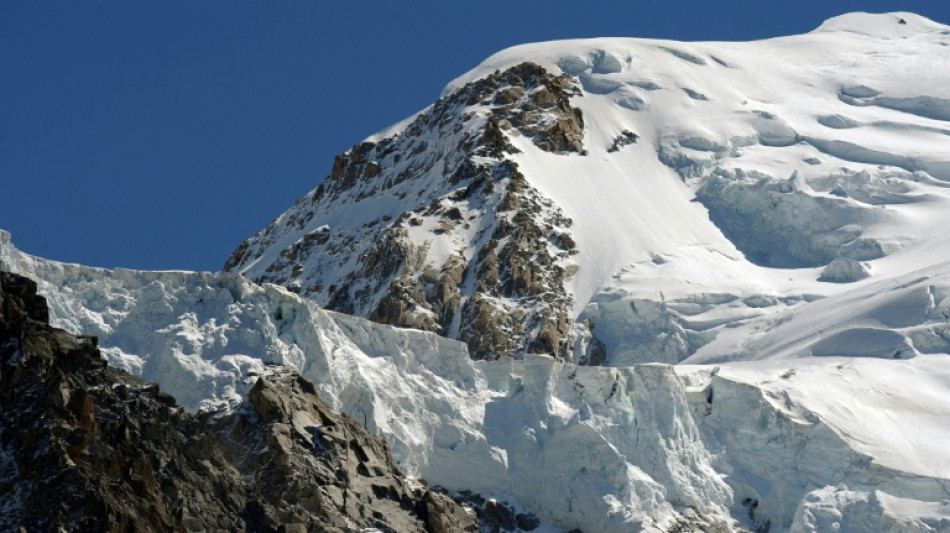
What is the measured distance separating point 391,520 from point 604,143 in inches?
3544

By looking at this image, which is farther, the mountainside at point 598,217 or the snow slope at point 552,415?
the mountainside at point 598,217

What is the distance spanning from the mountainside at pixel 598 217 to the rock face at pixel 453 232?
7.3 inches

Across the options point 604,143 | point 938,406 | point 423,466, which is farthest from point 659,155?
point 423,466

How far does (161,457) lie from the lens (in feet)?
295

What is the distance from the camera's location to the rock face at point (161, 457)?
3162 inches

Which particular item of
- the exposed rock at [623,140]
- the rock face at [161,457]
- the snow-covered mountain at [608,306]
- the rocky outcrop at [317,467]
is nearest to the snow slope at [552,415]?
the snow-covered mountain at [608,306]

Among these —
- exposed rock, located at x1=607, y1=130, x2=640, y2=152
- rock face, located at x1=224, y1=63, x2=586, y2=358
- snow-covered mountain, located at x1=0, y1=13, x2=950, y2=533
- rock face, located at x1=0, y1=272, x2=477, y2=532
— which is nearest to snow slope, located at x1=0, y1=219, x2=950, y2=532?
snow-covered mountain, located at x1=0, y1=13, x2=950, y2=533

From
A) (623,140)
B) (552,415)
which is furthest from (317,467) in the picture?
(623,140)

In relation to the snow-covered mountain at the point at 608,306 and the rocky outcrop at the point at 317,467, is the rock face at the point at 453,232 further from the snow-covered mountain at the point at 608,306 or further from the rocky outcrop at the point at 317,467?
the rocky outcrop at the point at 317,467

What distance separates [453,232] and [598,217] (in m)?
13.0

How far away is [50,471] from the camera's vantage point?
263 ft

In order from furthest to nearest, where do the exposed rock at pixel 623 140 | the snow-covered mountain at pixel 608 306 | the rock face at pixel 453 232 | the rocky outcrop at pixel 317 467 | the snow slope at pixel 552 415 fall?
the exposed rock at pixel 623 140
the rock face at pixel 453 232
the snow-covered mountain at pixel 608 306
the snow slope at pixel 552 415
the rocky outcrop at pixel 317 467

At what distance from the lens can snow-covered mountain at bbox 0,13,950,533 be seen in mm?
114750

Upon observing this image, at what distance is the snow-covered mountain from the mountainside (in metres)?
0.26
